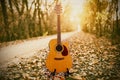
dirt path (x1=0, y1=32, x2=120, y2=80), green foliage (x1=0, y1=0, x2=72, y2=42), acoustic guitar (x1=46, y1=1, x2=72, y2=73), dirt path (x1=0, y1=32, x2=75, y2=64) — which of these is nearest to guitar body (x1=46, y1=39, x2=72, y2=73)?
acoustic guitar (x1=46, y1=1, x2=72, y2=73)

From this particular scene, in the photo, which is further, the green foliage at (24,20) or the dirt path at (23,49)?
the green foliage at (24,20)

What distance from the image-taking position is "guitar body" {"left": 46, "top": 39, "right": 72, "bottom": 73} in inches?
106

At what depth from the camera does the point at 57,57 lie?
270 cm

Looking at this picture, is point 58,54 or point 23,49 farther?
point 23,49

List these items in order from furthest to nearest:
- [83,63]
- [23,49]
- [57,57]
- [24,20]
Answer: [24,20]
[23,49]
[83,63]
[57,57]

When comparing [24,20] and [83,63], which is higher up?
[24,20]


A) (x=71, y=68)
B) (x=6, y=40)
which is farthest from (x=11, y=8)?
(x=71, y=68)

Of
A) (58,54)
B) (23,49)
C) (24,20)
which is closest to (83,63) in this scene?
(58,54)

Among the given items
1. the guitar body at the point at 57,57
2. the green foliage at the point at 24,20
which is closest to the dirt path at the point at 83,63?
the guitar body at the point at 57,57

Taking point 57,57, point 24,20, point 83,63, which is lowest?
point 83,63

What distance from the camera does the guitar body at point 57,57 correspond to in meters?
2.70

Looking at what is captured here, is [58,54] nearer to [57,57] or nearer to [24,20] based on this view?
[57,57]

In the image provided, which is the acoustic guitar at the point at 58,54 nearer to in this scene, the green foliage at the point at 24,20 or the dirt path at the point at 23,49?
the dirt path at the point at 23,49

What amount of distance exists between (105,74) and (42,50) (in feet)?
2.88
